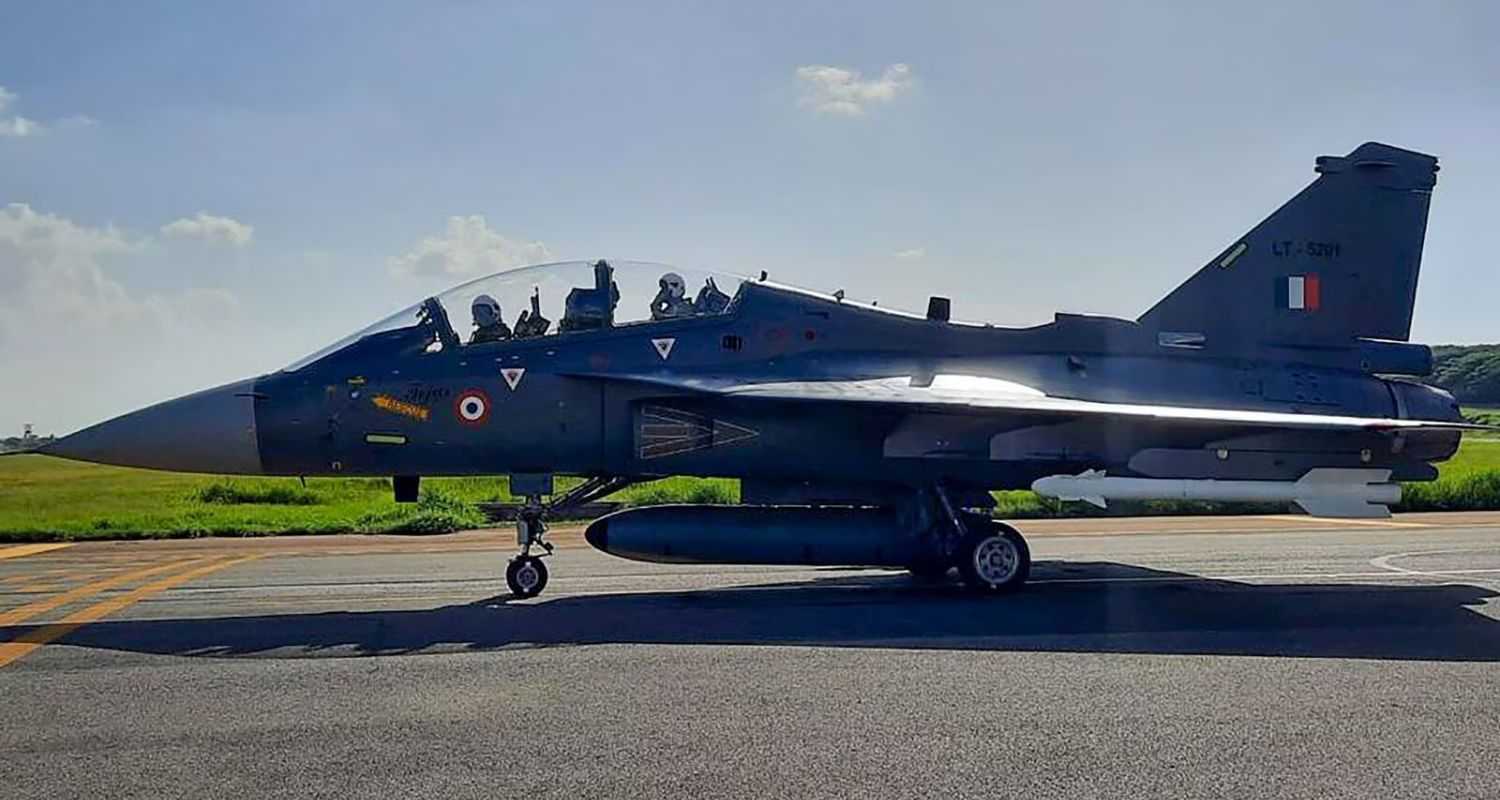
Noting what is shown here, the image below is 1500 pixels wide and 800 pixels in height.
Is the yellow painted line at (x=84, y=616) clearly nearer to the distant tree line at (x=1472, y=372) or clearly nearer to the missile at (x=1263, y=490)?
the missile at (x=1263, y=490)

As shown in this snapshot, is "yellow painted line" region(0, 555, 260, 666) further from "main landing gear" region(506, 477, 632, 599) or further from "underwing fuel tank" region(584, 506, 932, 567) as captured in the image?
"underwing fuel tank" region(584, 506, 932, 567)

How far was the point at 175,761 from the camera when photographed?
5.46 m

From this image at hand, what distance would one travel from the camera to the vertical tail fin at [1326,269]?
44.3 ft

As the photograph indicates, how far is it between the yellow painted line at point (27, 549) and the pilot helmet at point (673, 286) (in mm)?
10481

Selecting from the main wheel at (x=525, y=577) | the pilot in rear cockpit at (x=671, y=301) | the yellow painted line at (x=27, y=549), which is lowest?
the yellow painted line at (x=27, y=549)

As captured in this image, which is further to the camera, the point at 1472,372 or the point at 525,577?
the point at 1472,372

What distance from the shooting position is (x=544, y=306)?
11586 millimetres

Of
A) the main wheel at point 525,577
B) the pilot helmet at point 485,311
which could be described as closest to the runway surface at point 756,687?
the main wheel at point 525,577

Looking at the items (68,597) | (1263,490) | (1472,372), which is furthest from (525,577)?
(1472,372)

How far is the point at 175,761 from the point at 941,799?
3.46 metres

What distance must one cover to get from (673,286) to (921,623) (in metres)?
4.45

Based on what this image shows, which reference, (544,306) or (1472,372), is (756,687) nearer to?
(544,306)

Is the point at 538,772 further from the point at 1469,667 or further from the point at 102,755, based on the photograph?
the point at 1469,667

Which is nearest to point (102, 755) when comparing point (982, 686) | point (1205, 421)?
point (982, 686)
